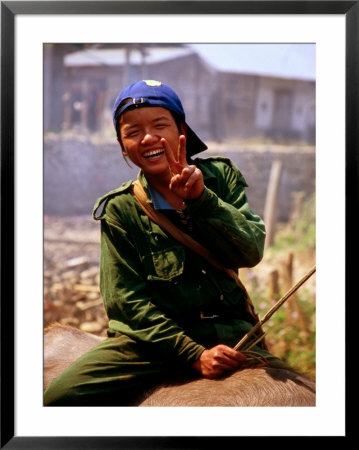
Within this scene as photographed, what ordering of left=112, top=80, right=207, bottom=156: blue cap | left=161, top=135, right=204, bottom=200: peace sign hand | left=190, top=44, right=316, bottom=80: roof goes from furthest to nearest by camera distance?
left=190, top=44, right=316, bottom=80: roof
left=112, top=80, right=207, bottom=156: blue cap
left=161, top=135, right=204, bottom=200: peace sign hand

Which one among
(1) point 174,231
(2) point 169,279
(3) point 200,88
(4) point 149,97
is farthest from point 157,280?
(3) point 200,88

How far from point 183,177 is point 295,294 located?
0.67 metres

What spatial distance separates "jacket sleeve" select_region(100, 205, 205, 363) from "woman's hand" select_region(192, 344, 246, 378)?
0.08 ft

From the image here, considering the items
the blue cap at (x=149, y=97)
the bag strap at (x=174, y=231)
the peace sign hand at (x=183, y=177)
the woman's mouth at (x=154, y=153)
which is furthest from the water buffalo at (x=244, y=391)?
the blue cap at (x=149, y=97)

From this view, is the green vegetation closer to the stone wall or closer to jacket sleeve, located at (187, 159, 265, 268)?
the stone wall

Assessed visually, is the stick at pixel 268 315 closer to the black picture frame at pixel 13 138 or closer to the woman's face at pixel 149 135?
the black picture frame at pixel 13 138

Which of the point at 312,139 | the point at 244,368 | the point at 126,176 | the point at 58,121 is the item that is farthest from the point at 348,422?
the point at 58,121

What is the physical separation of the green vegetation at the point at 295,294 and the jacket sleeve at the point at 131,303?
36cm

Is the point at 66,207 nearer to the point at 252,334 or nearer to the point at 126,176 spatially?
the point at 126,176

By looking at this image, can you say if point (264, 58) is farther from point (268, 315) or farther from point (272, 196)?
point (268, 315)

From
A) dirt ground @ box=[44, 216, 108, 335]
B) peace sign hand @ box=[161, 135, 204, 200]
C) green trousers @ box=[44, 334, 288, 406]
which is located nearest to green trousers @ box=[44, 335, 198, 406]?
green trousers @ box=[44, 334, 288, 406]

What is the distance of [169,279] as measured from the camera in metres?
2.30

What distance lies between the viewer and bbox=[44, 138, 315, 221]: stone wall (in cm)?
248

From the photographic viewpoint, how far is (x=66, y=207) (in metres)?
2.57
